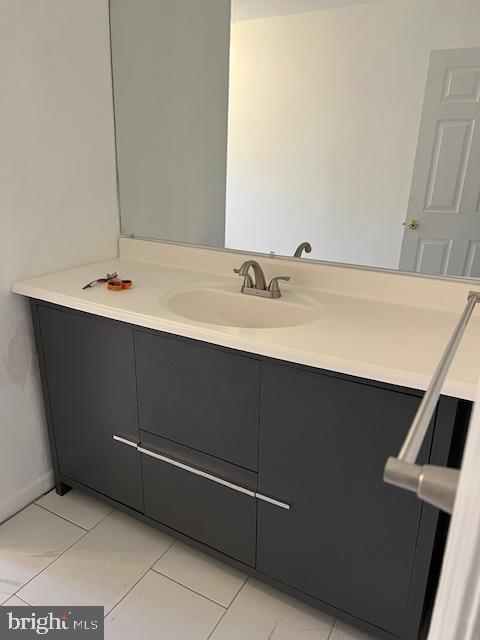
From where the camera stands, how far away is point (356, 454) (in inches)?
45.2

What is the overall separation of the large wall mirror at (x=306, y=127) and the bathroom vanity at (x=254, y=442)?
0.86 feet

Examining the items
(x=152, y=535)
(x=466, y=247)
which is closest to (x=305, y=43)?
(x=466, y=247)

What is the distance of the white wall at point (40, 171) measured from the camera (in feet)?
4.97

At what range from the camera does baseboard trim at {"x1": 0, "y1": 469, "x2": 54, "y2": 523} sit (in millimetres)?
1748

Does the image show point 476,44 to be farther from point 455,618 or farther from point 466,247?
point 455,618

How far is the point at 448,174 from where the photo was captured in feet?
4.53

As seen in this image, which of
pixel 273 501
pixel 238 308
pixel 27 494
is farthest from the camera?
pixel 27 494

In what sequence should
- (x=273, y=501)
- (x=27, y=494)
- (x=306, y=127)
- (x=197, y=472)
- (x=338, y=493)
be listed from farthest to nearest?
(x=27, y=494), (x=306, y=127), (x=197, y=472), (x=273, y=501), (x=338, y=493)

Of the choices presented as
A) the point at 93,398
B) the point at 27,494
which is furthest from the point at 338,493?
the point at 27,494

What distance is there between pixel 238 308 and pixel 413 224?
2.06 feet

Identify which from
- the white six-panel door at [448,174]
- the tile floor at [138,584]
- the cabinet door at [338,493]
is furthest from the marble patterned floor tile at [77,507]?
the white six-panel door at [448,174]

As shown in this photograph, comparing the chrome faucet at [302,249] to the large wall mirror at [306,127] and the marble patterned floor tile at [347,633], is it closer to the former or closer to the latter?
the large wall mirror at [306,127]

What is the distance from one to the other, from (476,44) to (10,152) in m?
1.41

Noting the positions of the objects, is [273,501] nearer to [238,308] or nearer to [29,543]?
[238,308]
